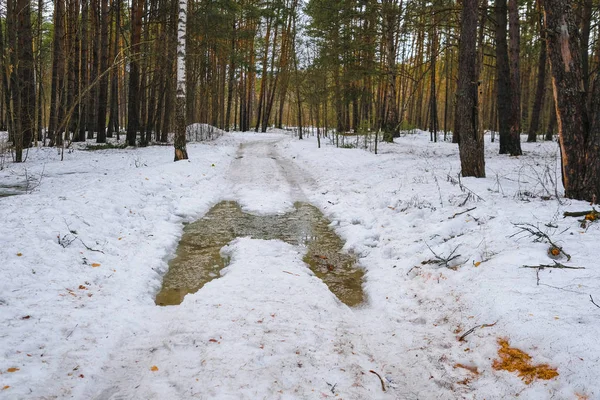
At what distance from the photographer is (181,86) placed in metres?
11.3

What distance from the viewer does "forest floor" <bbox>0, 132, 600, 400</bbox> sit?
2.47 m

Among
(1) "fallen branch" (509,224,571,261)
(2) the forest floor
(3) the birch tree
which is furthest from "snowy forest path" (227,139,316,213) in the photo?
(1) "fallen branch" (509,224,571,261)

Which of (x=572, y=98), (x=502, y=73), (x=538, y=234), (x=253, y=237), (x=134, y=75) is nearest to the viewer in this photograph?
(x=538, y=234)

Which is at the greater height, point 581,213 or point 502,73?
point 502,73

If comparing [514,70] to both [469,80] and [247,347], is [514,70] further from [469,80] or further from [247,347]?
[247,347]

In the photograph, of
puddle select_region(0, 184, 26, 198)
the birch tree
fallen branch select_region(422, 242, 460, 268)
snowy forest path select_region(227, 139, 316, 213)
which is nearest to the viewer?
fallen branch select_region(422, 242, 460, 268)

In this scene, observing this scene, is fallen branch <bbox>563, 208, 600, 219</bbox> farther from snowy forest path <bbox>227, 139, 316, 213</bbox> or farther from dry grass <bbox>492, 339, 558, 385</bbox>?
snowy forest path <bbox>227, 139, 316, 213</bbox>

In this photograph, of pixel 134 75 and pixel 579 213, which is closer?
pixel 579 213

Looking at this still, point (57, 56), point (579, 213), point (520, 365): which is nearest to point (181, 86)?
point (57, 56)

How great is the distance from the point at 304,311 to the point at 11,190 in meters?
7.32

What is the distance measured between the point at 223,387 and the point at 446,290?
7.83 feet

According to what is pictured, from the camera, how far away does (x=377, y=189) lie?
8.37 metres

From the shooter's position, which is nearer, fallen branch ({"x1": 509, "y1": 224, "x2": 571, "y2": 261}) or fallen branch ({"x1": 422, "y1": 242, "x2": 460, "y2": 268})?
fallen branch ({"x1": 509, "y1": 224, "x2": 571, "y2": 261})

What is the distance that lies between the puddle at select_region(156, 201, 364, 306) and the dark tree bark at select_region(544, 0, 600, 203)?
3.36m
